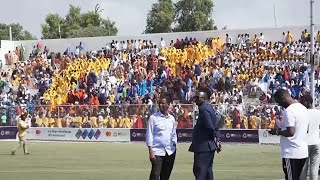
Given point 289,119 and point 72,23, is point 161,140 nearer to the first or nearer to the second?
point 289,119

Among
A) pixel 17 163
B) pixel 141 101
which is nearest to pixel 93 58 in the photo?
pixel 141 101

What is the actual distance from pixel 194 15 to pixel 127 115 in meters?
47.5

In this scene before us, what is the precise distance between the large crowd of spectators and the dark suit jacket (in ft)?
71.1

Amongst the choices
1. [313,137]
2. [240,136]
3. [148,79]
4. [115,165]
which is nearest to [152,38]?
[148,79]

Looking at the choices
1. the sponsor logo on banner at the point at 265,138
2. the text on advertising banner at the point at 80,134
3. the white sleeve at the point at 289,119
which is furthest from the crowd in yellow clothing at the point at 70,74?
the white sleeve at the point at 289,119

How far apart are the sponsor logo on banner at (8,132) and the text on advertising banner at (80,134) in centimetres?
90

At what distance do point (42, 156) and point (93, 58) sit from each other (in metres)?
25.7

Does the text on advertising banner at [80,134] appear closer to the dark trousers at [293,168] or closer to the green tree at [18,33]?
the dark trousers at [293,168]

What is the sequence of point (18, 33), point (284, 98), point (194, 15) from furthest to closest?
point (18, 33), point (194, 15), point (284, 98)

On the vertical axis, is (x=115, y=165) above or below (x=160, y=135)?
below

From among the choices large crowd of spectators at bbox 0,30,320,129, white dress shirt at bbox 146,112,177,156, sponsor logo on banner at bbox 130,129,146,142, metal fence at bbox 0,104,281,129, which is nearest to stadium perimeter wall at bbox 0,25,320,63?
large crowd of spectators at bbox 0,30,320,129

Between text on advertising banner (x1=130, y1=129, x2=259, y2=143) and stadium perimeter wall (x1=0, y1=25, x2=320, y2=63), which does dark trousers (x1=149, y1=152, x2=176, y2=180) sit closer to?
text on advertising banner (x1=130, y1=129, x2=259, y2=143)

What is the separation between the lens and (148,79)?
4672 centimetres

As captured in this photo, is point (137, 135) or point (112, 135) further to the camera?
point (112, 135)
